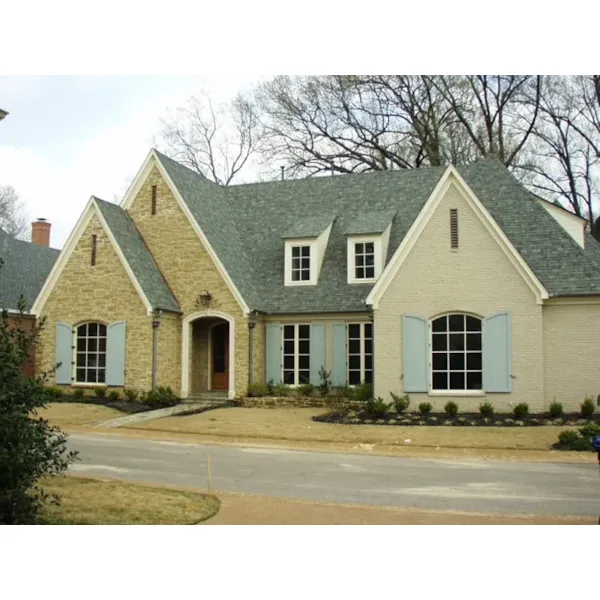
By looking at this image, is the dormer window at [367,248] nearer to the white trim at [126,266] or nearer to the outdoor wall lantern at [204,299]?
the outdoor wall lantern at [204,299]

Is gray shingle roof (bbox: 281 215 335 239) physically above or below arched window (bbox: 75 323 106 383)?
above

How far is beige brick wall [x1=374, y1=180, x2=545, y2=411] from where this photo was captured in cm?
1936

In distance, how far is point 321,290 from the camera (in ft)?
79.4

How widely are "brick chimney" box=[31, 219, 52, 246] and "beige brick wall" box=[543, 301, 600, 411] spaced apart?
29.1m

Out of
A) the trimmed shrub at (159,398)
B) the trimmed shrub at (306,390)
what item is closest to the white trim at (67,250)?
the trimmed shrub at (159,398)

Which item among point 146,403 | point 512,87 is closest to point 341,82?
point 512,87

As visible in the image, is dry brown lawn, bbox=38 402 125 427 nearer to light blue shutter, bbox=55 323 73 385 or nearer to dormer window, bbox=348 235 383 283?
light blue shutter, bbox=55 323 73 385

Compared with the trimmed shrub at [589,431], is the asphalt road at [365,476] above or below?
below

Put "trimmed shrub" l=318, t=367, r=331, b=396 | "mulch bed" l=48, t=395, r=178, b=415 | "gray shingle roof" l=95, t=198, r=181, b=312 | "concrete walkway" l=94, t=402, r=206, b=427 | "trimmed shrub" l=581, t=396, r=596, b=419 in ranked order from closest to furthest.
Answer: "trimmed shrub" l=581, t=396, r=596, b=419, "concrete walkway" l=94, t=402, r=206, b=427, "mulch bed" l=48, t=395, r=178, b=415, "gray shingle roof" l=95, t=198, r=181, b=312, "trimmed shrub" l=318, t=367, r=331, b=396

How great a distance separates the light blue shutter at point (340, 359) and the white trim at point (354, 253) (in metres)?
1.86

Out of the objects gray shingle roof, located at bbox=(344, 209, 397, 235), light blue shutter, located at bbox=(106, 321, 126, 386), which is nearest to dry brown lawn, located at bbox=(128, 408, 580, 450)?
light blue shutter, located at bbox=(106, 321, 126, 386)

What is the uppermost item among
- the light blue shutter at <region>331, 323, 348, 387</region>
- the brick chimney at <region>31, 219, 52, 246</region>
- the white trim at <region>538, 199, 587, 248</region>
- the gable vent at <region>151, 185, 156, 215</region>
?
the brick chimney at <region>31, 219, 52, 246</region>

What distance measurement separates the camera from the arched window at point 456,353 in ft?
64.9

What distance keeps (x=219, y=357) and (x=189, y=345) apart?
176cm
